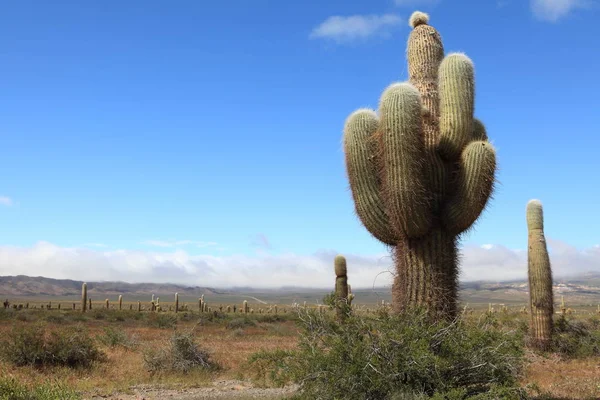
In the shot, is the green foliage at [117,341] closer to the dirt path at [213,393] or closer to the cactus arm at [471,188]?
the dirt path at [213,393]

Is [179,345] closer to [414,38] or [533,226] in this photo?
[414,38]

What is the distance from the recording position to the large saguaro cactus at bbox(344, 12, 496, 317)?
27.9 feet

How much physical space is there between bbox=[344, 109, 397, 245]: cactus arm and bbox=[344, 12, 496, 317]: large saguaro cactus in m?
0.02

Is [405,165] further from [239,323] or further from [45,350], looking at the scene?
[239,323]

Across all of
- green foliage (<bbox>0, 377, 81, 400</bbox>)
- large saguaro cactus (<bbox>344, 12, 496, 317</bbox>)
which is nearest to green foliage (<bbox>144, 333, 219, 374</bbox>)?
green foliage (<bbox>0, 377, 81, 400</bbox>)

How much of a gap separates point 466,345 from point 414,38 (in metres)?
5.61

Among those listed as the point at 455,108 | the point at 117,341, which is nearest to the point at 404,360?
the point at 455,108

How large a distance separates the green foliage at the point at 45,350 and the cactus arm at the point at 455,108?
1061cm

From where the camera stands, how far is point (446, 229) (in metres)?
8.84

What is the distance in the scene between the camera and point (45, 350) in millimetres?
13844

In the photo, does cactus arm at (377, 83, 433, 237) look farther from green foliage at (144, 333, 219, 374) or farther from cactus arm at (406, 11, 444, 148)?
green foliage at (144, 333, 219, 374)

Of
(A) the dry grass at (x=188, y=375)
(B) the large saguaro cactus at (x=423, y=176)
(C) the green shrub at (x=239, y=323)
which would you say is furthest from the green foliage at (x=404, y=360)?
(C) the green shrub at (x=239, y=323)

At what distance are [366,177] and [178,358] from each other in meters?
8.16

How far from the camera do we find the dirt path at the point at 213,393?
1082cm
